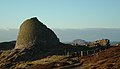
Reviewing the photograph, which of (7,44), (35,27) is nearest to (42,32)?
(35,27)

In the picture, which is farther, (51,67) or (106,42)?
(106,42)

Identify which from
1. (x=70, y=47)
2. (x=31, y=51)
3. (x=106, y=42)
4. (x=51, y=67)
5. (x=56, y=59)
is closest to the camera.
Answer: (x=51, y=67)

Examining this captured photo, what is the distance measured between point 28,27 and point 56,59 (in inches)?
935

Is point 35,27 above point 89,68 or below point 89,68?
above

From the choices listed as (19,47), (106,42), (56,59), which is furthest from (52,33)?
(56,59)

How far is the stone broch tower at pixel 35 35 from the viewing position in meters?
83.6

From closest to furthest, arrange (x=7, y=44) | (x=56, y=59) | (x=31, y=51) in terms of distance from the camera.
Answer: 1. (x=56, y=59)
2. (x=31, y=51)
3. (x=7, y=44)

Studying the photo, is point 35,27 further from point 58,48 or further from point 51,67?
point 51,67

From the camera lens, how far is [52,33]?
87438 mm

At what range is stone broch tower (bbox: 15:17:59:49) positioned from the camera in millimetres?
83625

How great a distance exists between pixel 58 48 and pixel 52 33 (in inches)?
259

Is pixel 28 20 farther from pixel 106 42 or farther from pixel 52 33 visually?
pixel 106 42

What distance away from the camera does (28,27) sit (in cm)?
A: 8638

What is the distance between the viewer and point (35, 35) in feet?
277
